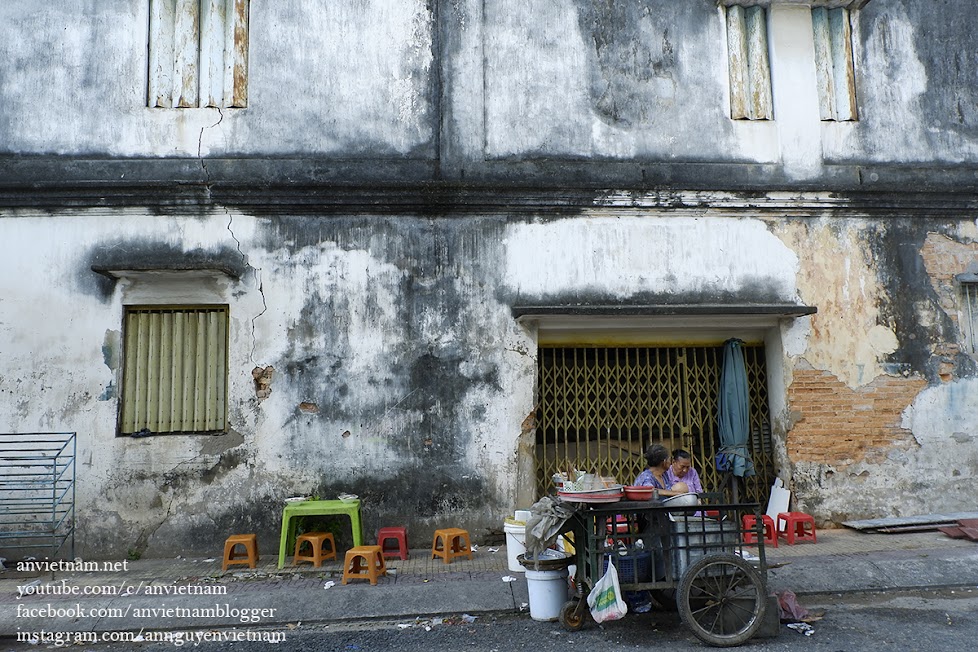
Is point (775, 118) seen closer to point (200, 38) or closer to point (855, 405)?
point (855, 405)

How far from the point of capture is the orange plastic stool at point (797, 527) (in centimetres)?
750

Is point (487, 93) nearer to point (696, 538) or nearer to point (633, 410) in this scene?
point (633, 410)

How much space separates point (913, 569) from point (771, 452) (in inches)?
85.7

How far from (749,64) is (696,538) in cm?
601

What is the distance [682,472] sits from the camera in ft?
20.7

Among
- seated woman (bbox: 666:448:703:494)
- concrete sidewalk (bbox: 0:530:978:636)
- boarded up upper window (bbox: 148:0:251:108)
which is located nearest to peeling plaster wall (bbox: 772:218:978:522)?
concrete sidewalk (bbox: 0:530:978:636)

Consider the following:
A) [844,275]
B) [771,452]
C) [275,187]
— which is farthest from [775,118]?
[275,187]

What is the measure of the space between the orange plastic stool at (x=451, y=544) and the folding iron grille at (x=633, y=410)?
1.38 meters

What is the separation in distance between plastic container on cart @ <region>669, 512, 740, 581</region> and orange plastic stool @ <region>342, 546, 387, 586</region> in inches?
103

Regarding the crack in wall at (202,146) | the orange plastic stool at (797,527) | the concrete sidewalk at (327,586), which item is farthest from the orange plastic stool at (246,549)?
the orange plastic stool at (797,527)

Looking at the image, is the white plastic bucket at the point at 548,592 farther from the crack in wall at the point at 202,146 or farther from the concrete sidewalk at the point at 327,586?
the crack in wall at the point at 202,146

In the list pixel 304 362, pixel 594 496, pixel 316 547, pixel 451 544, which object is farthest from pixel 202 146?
pixel 594 496

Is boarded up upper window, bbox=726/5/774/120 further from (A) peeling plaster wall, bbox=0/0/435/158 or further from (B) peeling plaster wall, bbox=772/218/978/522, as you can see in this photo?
(A) peeling plaster wall, bbox=0/0/435/158

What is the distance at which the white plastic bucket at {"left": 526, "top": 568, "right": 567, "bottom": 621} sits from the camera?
544 centimetres
